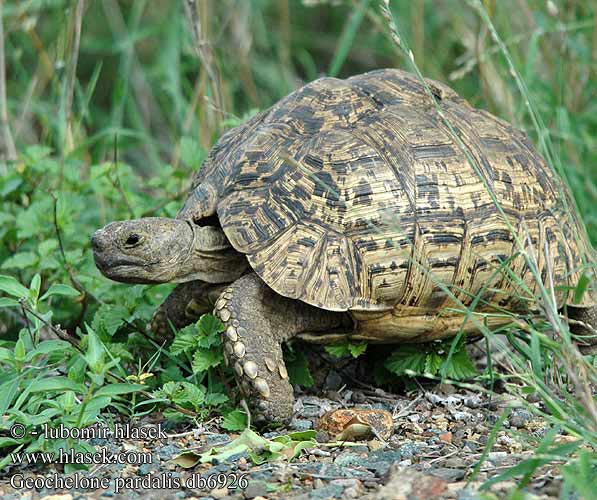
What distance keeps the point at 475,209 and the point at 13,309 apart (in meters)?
2.36

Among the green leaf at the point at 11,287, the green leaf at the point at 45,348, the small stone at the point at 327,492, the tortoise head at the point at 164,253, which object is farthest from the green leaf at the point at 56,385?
the small stone at the point at 327,492

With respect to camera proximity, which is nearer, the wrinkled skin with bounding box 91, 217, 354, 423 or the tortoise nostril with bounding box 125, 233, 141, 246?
the wrinkled skin with bounding box 91, 217, 354, 423

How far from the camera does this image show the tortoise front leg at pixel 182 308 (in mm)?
3865

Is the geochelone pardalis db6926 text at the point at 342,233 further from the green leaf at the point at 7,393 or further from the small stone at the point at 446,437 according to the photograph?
the green leaf at the point at 7,393

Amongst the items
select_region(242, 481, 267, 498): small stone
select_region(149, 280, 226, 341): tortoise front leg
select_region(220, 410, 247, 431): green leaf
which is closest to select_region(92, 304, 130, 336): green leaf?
select_region(149, 280, 226, 341): tortoise front leg

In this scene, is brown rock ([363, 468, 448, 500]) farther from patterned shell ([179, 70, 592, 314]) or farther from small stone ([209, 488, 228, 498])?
patterned shell ([179, 70, 592, 314])

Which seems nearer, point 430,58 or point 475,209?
point 475,209

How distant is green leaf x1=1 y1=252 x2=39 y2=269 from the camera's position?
4172 millimetres

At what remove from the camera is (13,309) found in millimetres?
4426

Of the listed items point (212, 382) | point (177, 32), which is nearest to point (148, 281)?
point (212, 382)

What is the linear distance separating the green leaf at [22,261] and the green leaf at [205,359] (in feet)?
3.85

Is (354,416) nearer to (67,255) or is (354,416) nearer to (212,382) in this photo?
(212,382)

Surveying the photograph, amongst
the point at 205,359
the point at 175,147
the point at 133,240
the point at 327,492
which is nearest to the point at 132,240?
the point at 133,240

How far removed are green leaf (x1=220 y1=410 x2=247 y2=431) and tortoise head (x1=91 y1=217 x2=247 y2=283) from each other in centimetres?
68
